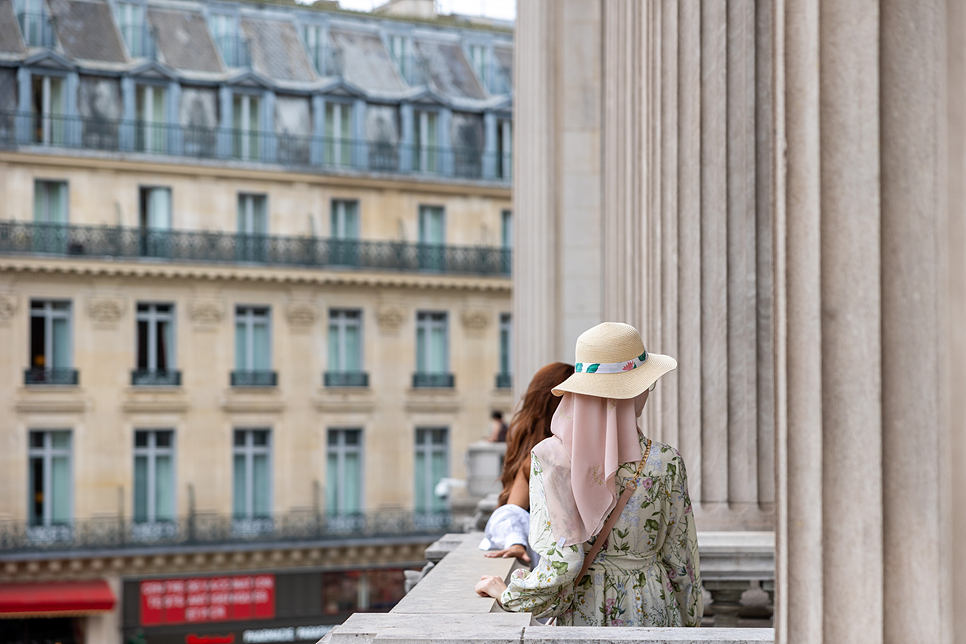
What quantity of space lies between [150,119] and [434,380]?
10367mm

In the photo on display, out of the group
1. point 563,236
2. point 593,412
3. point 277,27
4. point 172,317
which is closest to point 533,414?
point 593,412

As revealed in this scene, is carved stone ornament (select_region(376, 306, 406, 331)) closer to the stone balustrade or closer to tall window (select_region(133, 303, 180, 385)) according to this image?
tall window (select_region(133, 303, 180, 385))

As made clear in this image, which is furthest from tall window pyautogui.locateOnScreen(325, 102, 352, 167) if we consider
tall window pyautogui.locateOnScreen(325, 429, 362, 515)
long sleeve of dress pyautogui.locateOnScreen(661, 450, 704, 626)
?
long sleeve of dress pyautogui.locateOnScreen(661, 450, 704, 626)

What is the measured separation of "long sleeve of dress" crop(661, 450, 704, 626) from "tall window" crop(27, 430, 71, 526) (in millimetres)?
31833

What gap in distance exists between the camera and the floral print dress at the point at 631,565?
12.8 ft

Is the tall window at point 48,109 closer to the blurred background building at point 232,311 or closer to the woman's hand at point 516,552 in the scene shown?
the blurred background building at point 232,311

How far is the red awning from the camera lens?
105 feet

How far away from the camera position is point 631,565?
13.3ft

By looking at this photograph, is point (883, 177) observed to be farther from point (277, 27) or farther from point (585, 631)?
point (277, 27)

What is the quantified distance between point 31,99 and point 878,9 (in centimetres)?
3430

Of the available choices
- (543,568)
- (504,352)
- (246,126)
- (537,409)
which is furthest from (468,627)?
(504,352)

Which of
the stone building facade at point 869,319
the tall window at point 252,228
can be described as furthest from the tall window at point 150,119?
the stone building facade at point 869,319

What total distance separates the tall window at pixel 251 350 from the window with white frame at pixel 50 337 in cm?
431

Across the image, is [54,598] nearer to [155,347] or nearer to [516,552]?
[155,347]
